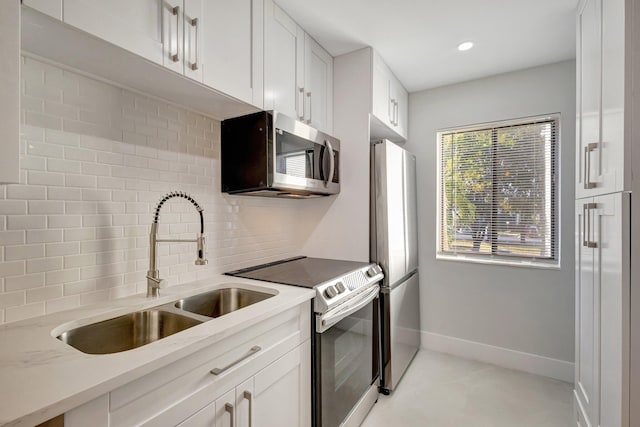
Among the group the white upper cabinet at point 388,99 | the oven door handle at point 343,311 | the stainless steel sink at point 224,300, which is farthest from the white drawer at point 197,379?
the white upper cabinet at point 388,99

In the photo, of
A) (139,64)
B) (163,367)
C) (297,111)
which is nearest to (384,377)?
(163,367)

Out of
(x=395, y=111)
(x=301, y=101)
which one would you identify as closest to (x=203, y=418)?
(x=301, y=101)

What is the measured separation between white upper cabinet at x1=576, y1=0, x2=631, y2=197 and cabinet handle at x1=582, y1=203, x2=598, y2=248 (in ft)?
0.22

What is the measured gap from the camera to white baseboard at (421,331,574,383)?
2445 millimetres

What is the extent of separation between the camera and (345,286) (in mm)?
1749

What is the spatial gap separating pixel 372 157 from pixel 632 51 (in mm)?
1392

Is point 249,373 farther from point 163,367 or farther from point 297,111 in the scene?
point 297,111

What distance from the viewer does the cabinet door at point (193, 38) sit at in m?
1.24

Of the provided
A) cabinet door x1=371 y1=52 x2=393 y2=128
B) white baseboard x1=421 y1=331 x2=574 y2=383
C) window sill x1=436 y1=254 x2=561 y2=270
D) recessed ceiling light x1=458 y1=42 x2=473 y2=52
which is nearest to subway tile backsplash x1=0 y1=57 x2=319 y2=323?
cabinet door x1=371 y1=52 x2=393 y2=128

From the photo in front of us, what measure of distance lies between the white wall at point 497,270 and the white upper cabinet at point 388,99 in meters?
0.19

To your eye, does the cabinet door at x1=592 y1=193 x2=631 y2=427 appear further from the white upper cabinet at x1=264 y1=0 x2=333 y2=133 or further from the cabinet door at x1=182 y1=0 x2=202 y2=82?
→ the cabinet door at x1=182 y1=0 x2=202 y2=82

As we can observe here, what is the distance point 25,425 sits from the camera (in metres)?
0.59

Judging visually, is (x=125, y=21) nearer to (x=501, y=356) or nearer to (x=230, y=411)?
(x=230, y=411)

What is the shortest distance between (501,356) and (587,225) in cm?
166
